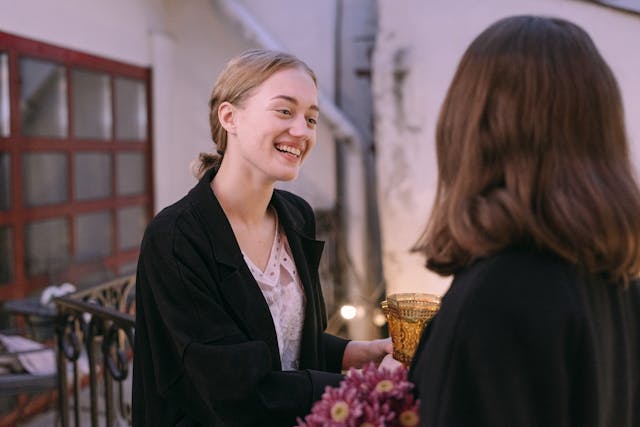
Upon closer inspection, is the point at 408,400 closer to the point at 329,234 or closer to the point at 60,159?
the point at 60,159

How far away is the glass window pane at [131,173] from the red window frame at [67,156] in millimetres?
45

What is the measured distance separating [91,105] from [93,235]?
1069 millimetres

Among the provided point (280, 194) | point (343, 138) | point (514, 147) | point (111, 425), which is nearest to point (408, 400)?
point (514, 147)

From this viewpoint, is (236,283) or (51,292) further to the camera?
(51,292)

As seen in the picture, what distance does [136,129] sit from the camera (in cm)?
598

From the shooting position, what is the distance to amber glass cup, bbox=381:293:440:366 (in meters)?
1.52

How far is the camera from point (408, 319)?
5.03 ft

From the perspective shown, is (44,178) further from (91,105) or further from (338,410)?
(338,410)

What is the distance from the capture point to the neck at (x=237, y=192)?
5.84 feet

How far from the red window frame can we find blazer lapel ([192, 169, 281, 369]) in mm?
3232

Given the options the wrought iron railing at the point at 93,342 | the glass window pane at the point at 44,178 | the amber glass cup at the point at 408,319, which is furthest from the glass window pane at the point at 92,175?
the amber glass cup at the point at 408,319

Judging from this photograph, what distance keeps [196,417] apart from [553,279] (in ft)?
3.11

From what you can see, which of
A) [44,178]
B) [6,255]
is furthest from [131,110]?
[6,255]

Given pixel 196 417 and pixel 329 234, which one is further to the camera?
pixel 329 234
